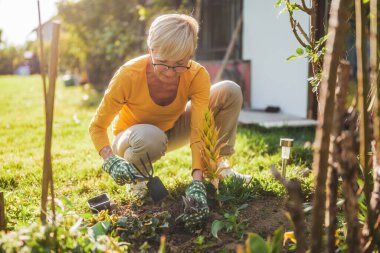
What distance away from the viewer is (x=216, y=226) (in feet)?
6.42

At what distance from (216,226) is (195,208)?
0.14 m

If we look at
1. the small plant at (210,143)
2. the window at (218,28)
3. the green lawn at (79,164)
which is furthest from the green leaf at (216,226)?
the window at (218,28)

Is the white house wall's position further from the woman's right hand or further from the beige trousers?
the woman's right hand

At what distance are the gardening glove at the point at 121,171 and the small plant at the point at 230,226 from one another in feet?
1.67

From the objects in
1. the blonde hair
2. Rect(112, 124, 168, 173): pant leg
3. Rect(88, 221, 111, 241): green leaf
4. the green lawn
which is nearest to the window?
the green lawn

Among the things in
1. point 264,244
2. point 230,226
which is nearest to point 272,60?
point 230,226

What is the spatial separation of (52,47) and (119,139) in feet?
4.52

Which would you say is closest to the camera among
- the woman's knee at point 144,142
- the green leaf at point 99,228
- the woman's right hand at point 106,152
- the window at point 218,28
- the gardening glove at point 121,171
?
the green leaf at point 99,228

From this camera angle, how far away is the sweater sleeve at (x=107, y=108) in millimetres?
2490

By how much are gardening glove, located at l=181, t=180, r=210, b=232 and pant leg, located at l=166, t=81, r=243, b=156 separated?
0.72m

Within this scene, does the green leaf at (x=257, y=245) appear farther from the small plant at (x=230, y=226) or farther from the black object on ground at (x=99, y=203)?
the black object on ground at (x=99, y=203)

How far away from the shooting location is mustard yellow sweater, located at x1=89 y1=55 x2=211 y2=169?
2.50 meters

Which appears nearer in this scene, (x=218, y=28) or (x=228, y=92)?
(x=228, y=92)

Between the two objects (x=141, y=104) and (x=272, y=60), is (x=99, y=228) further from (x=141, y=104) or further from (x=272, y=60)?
(x=272, y=60)
